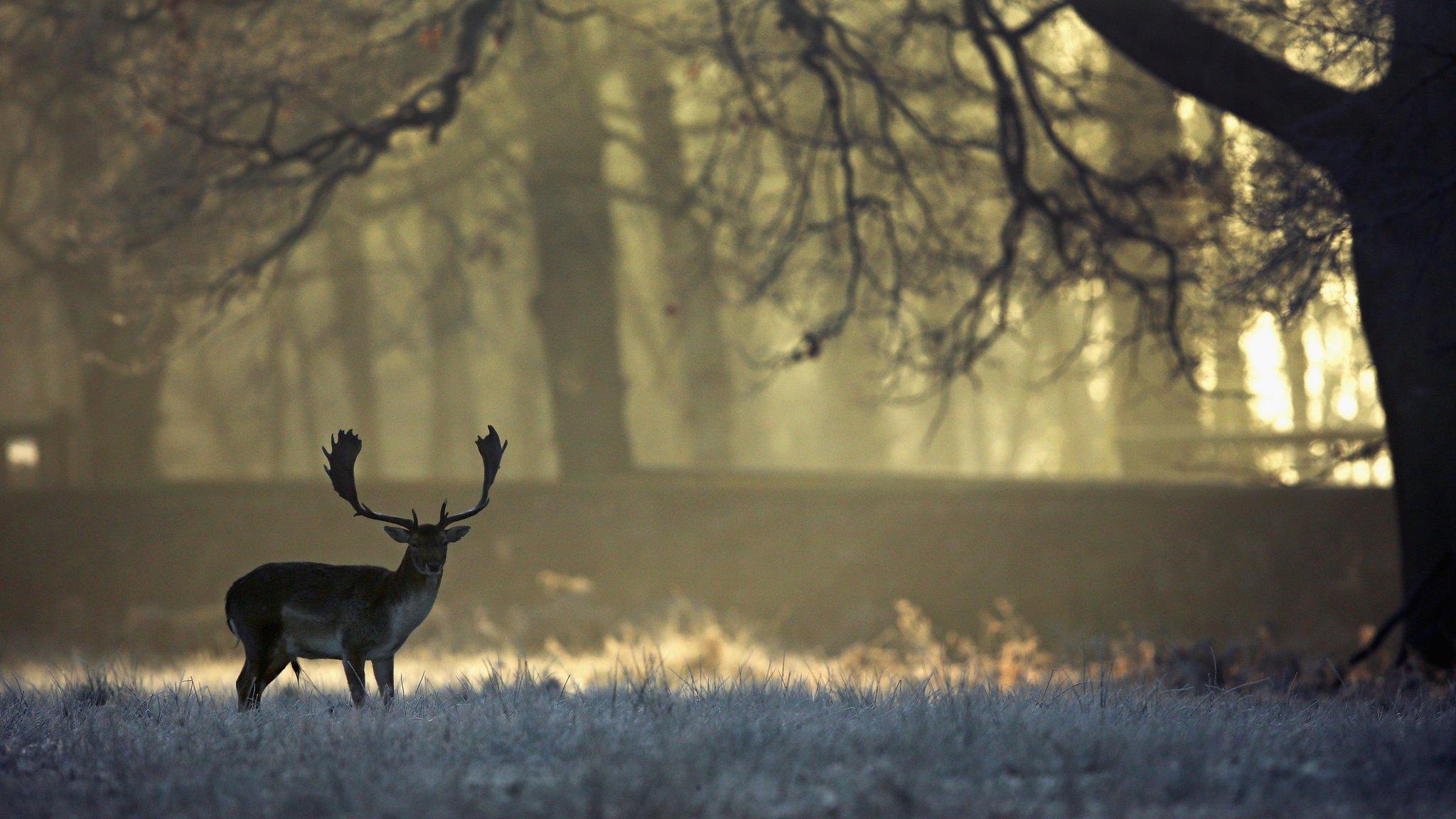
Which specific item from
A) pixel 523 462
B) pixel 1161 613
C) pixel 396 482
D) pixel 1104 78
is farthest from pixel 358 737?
pixel 523 462

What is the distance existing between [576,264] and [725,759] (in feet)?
47.4

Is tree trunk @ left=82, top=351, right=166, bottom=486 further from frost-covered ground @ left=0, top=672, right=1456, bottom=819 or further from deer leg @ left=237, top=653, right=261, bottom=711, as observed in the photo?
deer leg @ left=237, top=653, right=261, bottom=711

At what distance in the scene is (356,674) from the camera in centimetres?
502

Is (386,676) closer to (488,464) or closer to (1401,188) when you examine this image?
(488,464)

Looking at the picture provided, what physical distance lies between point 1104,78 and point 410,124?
18.3ft

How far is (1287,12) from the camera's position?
27.5 ft

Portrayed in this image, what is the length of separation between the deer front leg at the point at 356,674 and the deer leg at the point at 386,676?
0.06 m

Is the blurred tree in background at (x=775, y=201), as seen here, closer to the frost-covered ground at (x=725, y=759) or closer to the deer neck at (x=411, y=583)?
the frost-covered ground at (x=725, y=759)

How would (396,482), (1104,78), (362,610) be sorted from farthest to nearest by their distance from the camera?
1. (396,482)
2. (1104,78)
3. (362,610)

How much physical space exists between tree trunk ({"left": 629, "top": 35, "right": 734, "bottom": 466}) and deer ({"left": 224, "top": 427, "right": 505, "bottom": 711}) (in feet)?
45.8

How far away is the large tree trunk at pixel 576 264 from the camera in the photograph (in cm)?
1753

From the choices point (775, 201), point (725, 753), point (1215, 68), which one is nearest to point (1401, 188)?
point (1215, 68)

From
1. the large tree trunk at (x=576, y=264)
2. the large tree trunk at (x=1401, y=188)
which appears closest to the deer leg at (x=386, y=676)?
the large tree trunk at (x=1401, y=188)

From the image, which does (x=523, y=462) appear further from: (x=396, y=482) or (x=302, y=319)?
(x=396, y=482)
